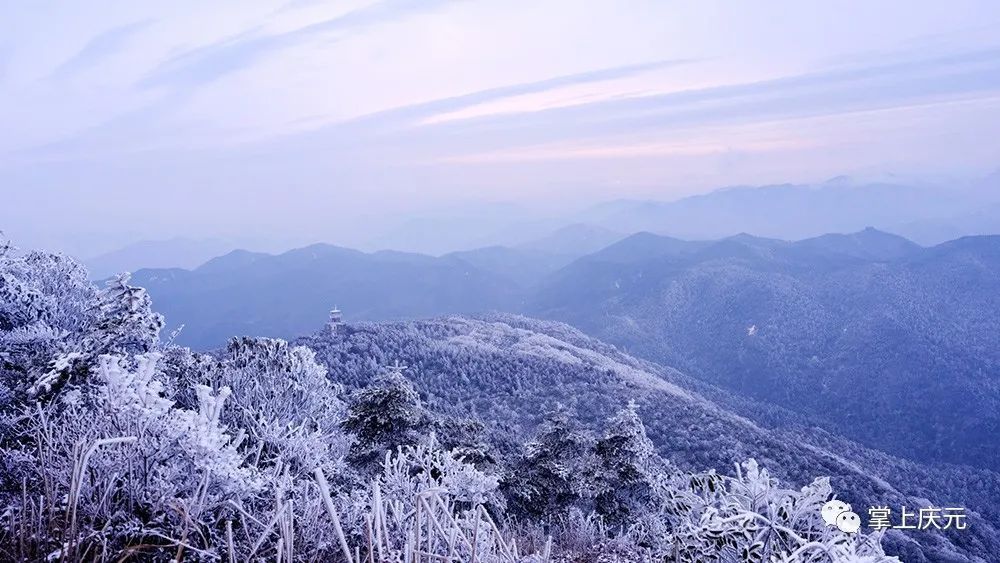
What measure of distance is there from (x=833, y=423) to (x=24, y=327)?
120284mm

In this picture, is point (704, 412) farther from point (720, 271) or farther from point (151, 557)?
point (720, 271)

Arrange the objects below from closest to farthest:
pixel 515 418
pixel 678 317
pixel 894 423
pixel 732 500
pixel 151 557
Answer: pixel 151 557 < pixel 732 500 < pixel 515 418 < pixel 894 423 < pixel 678 317

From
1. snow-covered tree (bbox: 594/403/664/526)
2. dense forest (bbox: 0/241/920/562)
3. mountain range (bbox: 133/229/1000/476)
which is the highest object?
dense forest (bbox: 0/241/920/562)

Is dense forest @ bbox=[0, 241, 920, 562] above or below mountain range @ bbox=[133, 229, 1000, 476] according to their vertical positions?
above

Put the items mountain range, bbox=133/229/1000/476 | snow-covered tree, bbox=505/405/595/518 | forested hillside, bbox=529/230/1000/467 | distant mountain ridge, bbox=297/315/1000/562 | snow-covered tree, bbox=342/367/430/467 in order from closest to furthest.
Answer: snow-covered tree, bbox=342/367/430/467 < snow-covered tree, bbox=505/405/595/518 < distant mountain ridge, bbox=297/315/1000/562 < mountain range, bbox=133/229/1000/476 < forested hillside, bbox=529/230/1000/467

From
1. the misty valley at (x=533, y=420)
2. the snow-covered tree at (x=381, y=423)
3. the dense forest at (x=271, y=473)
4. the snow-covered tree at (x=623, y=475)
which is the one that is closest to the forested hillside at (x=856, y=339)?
the misty valley at (x=533, y=420)

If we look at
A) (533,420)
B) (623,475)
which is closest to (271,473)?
(623,475)

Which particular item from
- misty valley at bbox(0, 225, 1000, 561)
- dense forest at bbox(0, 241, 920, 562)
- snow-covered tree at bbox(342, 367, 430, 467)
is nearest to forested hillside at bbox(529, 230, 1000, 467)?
misty valley at bbox(0, 225, 1000, 561)

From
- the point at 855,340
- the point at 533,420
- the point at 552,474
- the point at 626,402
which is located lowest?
the point at 855,340

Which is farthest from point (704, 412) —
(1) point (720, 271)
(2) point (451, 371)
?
(1) point (720, 271)

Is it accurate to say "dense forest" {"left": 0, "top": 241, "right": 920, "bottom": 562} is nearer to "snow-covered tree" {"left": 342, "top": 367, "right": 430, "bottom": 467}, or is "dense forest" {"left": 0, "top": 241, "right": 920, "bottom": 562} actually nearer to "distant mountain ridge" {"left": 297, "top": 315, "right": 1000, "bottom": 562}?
"snow-covered tree" {"left": 342, "top": 367, "right": 430, "bottom": 467}

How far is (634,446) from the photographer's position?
18672 mm

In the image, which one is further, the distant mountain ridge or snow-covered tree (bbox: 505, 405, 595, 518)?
the distant mountain ridge

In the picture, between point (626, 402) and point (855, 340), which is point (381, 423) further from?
point (855, 340)
